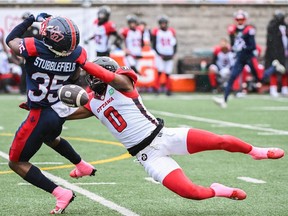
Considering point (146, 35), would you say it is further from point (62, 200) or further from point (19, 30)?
point (62, 200)

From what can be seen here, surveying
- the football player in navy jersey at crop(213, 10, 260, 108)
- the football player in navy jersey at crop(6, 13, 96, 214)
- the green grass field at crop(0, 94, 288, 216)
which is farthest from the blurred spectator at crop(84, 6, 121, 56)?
the football player in navy jersey at crop(6, 13, 96, 214)

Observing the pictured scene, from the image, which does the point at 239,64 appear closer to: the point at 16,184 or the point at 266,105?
the point at 266,105

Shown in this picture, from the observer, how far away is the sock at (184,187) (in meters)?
6.24

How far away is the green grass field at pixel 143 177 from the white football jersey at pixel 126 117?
0.58 metres

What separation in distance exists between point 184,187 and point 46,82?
51.5 inches

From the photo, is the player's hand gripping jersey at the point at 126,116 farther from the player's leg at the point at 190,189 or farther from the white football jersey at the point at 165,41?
the white football jersey at the point at 165,41

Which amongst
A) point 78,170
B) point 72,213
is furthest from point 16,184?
point 72,213

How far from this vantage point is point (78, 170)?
7203mm

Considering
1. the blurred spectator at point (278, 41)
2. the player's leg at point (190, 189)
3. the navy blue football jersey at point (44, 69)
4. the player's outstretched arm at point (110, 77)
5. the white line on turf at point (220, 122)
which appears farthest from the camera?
the blurred spectator at point (278, 41)

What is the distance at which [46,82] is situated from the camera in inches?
258

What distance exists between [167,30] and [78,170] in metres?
15.4

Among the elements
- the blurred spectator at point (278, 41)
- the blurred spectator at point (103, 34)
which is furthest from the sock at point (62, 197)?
the blurred spectator at point (278, 41)

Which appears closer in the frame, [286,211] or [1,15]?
[286,211]

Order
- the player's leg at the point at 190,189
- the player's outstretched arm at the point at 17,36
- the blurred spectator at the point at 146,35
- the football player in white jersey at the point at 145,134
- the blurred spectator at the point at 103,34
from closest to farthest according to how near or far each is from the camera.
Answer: the player's leg at the point at 190,189 → the football player in white jersey at the point at 145,134 → the player's outstretched arm at the point at 17,36 → the blurred spectator at the point at 103,34 → the blurred spectator at the point at 146,35
